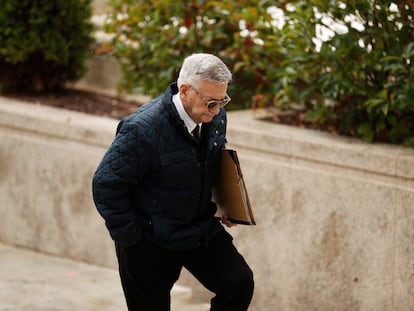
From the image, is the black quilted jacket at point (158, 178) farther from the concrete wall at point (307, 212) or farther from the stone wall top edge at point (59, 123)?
the stone wall top edge at point (59, 123)

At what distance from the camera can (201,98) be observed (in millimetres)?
4199

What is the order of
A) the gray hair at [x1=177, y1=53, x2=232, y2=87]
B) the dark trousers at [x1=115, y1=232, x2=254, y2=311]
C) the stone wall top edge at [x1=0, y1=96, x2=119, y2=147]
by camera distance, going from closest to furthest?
the gray hair at [x1=177, y1=53, x2=232, y2=87] → the dark trousers at [x1=115, y1=232, x2=254, y2=311] → the stone wall top edge at [x1=0, y1=96, x2=119, y2=147]

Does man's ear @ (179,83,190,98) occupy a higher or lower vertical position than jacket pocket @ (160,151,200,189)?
higher

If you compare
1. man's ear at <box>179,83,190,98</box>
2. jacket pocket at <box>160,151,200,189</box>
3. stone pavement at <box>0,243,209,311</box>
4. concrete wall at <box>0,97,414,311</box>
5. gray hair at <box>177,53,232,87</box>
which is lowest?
stone pavement at <box>0,243,209,311</box>

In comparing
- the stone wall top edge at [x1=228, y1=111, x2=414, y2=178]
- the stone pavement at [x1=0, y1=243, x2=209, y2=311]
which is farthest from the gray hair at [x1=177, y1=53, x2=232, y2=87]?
the stone pavement at [x1=0, y1=243, x2=209, y2=311]

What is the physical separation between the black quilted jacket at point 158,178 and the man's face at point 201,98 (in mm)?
67

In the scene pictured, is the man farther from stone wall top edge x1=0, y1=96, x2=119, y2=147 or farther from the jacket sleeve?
stone wall top edge x1=0, y1=96, x2=119, y2=147

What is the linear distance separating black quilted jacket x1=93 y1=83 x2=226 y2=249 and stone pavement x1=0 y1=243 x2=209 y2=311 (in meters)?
1.71

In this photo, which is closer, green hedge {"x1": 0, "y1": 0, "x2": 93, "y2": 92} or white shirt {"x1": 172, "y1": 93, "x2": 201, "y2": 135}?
white shirt {"x1": 172, "y1": 93, "x2": 201, "y2": 135}

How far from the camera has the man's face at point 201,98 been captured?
4.18 meters

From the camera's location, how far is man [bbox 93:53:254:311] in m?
4.21

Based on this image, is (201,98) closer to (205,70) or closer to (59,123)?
Result: (205,70)

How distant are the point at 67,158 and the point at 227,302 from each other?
2.52m

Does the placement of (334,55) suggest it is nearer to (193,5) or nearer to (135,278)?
(193,5)
